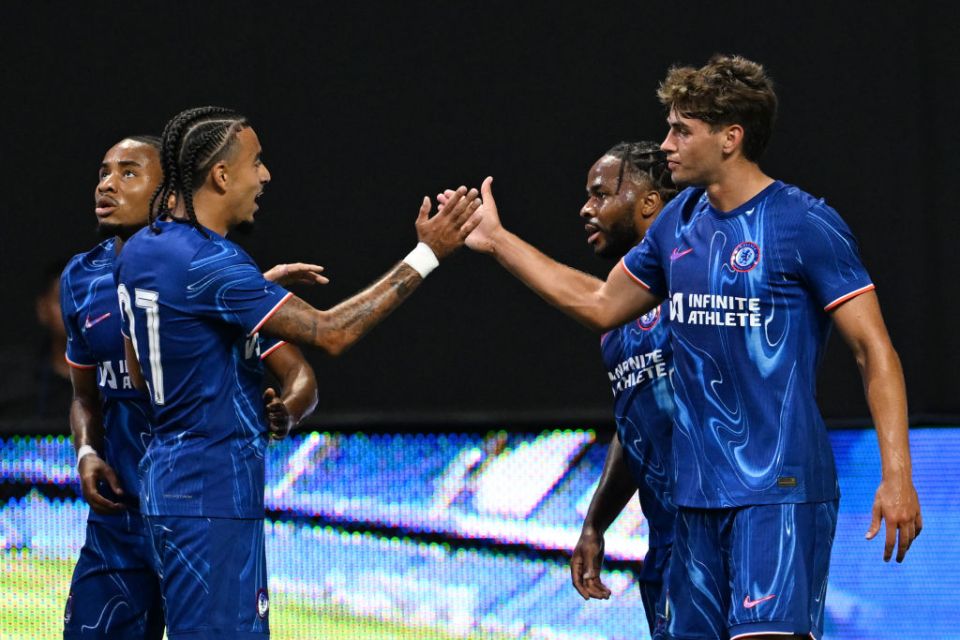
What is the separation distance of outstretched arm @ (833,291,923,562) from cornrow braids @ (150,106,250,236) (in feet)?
4.11

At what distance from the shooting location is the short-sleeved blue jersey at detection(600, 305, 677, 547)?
3.16 m

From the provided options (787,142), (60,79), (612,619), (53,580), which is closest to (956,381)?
(787,142)

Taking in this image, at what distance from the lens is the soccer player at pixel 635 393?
125 inches

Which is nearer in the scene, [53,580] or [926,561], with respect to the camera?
[926,561]

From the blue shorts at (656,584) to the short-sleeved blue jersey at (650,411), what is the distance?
0.03 metres

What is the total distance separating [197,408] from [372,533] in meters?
1.79

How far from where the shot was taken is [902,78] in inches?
172

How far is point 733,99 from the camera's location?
9.07 feet

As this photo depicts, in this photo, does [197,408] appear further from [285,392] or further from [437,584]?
[437,584]

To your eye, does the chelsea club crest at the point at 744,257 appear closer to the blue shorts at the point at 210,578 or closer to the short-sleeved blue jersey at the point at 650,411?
the short-sleeved blue jersey at the point at 650,411

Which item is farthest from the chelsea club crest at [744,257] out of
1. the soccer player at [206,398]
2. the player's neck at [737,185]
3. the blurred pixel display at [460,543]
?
the blurred pixel display at [460,543]

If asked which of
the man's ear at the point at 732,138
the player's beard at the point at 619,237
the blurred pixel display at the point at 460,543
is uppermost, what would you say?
the man's ear at the point at 732,138

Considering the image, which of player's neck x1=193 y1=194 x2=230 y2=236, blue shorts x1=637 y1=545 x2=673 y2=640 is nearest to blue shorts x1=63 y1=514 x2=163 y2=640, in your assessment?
player's neck x1=193 y1=194 x2=230 y2=236

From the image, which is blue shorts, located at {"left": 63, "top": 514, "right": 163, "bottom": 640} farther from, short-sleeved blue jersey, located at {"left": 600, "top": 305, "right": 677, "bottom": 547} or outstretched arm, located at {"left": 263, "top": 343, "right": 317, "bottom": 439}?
short-sleeved blue jersey, located at {"left": 600, "top": 305, "right": 677, "bottom": 547}
